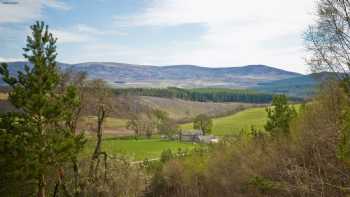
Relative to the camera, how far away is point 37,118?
838 inches

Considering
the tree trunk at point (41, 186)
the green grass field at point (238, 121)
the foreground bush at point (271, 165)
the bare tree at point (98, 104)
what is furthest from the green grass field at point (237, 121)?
the tree trunk at point (41, 186)

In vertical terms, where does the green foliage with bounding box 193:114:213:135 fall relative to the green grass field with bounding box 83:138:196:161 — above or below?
above

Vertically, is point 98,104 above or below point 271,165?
above

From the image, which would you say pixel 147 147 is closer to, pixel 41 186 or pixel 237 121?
pixel 237 121

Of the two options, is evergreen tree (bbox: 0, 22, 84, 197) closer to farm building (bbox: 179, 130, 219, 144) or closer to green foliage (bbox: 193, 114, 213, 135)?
farm building (bbox: 179, 130, 219, 144)

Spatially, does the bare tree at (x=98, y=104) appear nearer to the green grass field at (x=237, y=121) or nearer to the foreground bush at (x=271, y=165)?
the foreground bush at (x=271, y=165)

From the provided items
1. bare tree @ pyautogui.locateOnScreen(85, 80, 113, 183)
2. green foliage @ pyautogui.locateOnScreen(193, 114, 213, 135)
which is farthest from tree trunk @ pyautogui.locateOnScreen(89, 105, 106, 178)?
green foliage @ pyautogui.locateOnScreen(193, 114, 213, 135)

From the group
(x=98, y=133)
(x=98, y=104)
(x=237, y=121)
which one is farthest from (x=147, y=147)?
Answer: (x=98, y=104)

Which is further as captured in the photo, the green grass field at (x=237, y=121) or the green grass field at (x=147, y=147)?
the green grass field at (x=237, y=121)

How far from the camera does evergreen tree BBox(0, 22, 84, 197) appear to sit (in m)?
20.2

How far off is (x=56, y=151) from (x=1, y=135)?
109 inches

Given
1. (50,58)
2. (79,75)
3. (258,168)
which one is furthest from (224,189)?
(50,58)

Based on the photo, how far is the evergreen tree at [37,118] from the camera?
66.1 ft

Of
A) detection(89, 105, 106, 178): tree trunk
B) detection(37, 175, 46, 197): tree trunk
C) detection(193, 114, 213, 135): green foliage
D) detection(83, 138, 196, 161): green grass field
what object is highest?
detection(89, 105, 106, 178): tree trunk
